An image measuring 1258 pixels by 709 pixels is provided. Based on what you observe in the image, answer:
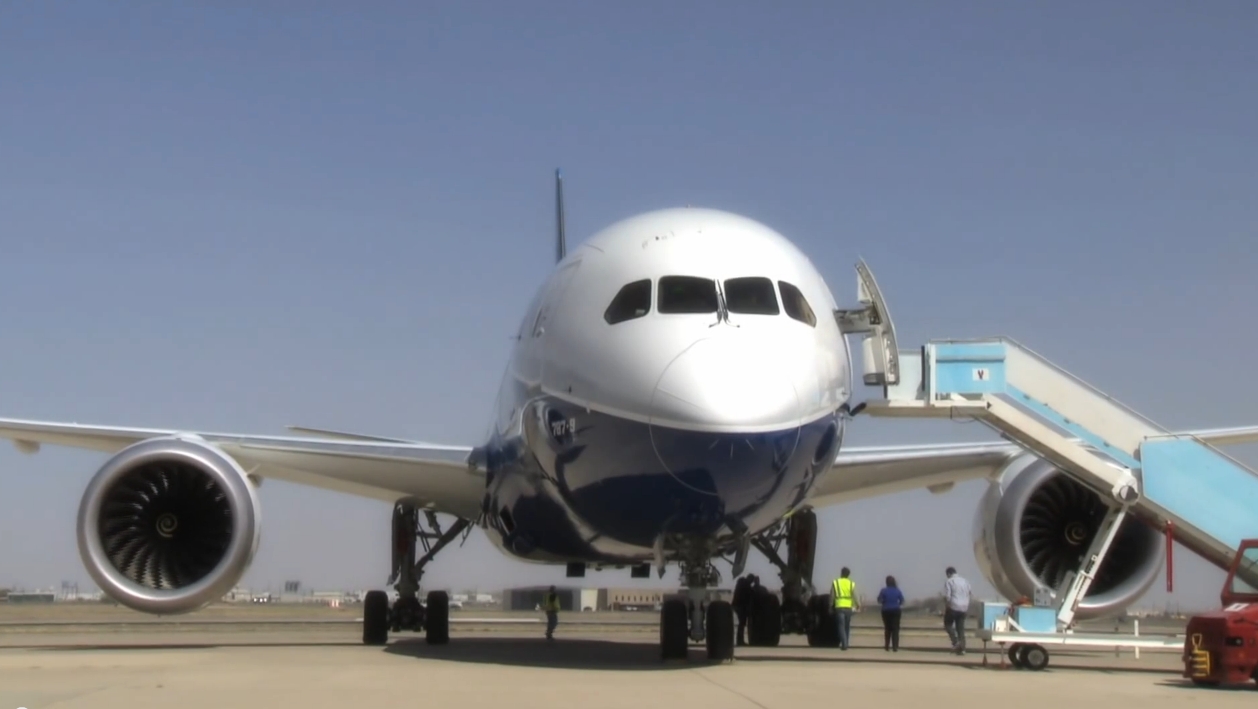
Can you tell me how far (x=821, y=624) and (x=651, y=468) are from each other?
27.5 ft

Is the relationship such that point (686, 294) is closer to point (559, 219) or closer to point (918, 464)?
point (918, 464)

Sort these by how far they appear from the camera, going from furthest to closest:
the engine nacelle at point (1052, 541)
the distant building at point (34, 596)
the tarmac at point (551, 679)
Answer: the distant building at point (34, 596) < the engine nacelle at point (1052, 541) < the tarmac at point (551, 679)

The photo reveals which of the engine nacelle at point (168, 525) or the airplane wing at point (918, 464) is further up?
the airplane wing at point (918, 464)

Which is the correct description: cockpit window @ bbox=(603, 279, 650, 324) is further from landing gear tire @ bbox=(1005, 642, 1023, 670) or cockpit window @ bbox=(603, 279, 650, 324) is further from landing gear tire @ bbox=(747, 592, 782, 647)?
landing gear tire @ bbox=(747, 592, 782, 647)

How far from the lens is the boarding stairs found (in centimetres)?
1437

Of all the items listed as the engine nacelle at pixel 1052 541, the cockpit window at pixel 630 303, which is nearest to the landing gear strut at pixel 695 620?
the cockpit window at pixel 630 303

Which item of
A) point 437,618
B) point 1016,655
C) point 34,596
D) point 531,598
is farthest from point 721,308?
point 34,596

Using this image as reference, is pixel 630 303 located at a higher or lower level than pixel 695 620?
higher

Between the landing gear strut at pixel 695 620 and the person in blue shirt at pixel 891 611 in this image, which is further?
the person in blue shirt at pixel 891 611

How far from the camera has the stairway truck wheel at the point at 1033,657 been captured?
46.9 ft

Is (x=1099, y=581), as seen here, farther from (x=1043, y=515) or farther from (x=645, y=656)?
(x=645, y=656)

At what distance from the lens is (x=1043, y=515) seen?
1702 cm

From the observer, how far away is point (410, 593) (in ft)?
64.0

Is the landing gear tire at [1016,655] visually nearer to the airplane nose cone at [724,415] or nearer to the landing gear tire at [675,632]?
the landing gear tire at [675,632]
